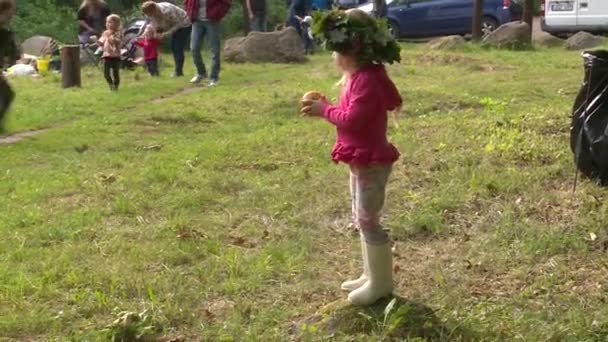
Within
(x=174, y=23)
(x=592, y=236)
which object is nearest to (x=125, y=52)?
(x=174, y=23)

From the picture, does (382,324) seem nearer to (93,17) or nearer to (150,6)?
(150,6)

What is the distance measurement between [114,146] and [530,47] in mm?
12253

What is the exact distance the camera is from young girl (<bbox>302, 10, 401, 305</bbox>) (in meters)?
3.76

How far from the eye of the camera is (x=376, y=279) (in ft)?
13.1

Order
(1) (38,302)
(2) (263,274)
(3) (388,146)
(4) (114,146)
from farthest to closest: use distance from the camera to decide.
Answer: (4) (114,146), (2) (263,274), (1) (38,302), (3) (388,146)

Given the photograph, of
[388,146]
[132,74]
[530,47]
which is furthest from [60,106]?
[530,47]

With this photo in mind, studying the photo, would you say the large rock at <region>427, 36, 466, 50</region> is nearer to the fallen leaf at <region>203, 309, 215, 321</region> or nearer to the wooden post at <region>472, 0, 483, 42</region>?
the wooden post at <region>472, 0, 483, 42</region>

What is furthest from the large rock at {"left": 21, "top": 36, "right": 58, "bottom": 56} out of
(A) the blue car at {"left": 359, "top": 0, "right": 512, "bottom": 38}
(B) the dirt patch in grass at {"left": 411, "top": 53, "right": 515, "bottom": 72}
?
(A) the blue car at {"left": 359, "top": 0, "right": 512, "bottom": 38}

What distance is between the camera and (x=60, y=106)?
450 inches

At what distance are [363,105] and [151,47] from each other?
12086 millimetres

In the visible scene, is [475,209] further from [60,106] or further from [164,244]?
[60,106]

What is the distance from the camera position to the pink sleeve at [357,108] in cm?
373

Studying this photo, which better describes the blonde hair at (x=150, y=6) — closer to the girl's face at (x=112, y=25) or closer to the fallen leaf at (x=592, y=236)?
the girl's face at (x=112, y=25)

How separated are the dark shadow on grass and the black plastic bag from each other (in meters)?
2.26
